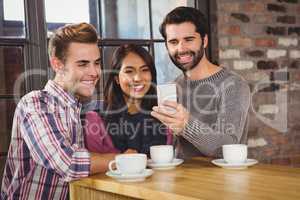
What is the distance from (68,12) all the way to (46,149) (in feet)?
3.46

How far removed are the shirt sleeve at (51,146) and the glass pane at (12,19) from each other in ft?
2.50

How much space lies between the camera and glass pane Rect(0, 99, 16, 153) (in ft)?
7.18

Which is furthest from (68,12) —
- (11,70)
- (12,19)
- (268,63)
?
(268,63)

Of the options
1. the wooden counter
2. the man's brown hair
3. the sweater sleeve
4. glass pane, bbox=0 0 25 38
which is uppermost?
glass pane, bbox=0 0 25 38

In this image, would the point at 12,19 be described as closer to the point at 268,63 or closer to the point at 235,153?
the point at 235,153

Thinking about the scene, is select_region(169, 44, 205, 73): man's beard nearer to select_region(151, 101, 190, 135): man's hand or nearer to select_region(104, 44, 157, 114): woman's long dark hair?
select_region(104, 44, 157, 114): woman's long dark hair

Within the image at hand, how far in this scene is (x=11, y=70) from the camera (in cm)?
221

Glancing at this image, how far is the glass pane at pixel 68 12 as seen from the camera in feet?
7.59

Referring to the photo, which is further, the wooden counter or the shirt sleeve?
the shirt sleeve

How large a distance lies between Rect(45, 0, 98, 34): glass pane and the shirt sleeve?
855mm

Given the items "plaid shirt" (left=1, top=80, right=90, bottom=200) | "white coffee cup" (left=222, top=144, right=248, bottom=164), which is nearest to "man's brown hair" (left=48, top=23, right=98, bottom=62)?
"plaid shirt" (left=1, top=80, right=90, bottom=200)

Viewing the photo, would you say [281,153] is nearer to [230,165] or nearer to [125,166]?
[230,165]

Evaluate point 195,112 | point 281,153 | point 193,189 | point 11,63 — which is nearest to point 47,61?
point 11,63

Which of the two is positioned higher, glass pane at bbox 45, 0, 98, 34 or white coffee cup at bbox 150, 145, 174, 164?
glass pane at bbox 45, 0, 98, 34
